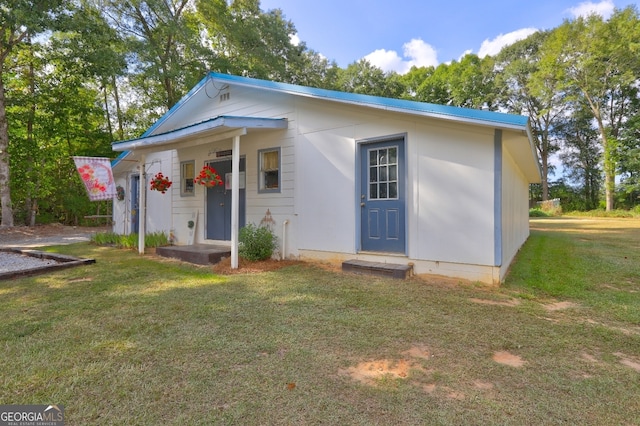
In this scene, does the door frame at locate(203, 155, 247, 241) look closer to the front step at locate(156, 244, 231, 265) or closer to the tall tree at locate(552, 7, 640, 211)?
the front step at locate(156, 244, 231, 265)

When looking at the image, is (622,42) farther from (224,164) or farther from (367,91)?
(224,164)

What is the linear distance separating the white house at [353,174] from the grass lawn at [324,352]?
88cm

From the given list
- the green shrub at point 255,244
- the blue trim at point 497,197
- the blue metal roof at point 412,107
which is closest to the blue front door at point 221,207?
the green shrub at point 255,244

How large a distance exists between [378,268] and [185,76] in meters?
14.3

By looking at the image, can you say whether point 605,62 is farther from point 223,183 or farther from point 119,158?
point 119,158

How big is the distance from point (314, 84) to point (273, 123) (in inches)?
587

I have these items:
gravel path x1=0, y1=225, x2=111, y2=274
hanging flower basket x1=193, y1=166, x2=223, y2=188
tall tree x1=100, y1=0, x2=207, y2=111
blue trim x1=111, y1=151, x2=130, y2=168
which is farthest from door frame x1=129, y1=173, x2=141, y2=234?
tall tree x1=100, y1=0, x2=207, y2=111

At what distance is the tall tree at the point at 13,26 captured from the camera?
1022 centimetres

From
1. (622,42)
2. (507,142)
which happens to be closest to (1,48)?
(507,142)

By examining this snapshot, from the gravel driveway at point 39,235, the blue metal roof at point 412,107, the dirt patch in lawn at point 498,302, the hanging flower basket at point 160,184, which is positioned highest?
the blue metal roof at point 412,107

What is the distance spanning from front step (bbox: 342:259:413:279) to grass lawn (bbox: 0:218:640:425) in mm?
289

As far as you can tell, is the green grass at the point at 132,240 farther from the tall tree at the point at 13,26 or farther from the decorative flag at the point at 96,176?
the tall tree at the point at 13,26

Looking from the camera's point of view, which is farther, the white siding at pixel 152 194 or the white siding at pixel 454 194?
the white siding at pixel 152 194

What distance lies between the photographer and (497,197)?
15.5 ft
